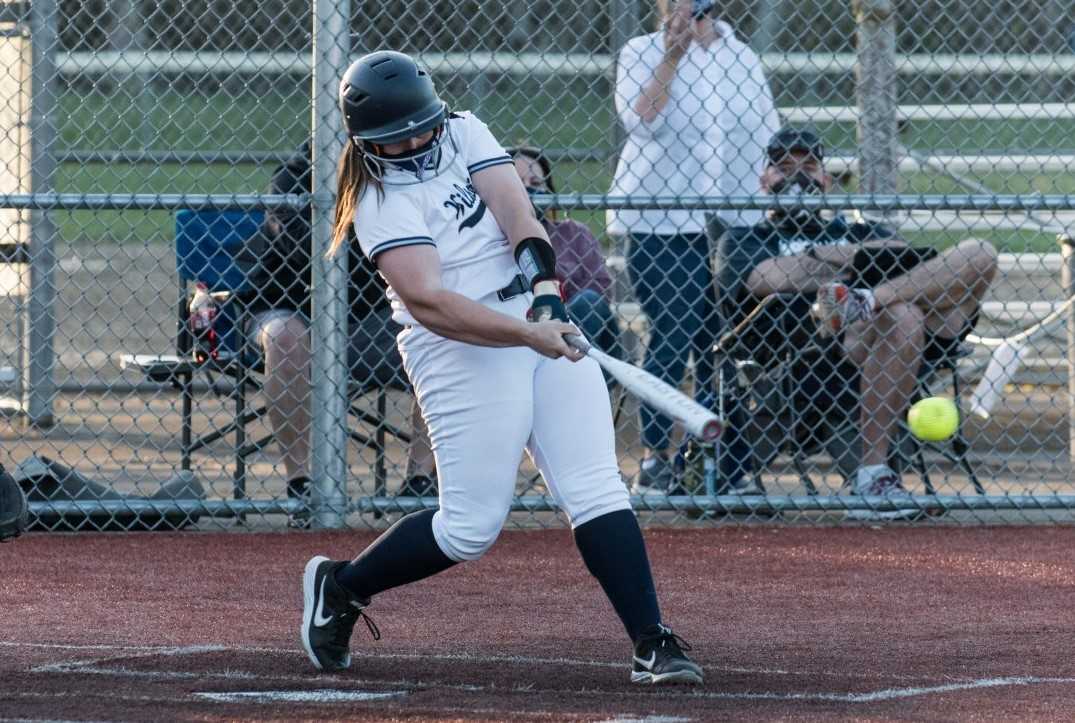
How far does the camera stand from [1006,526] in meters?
6.66

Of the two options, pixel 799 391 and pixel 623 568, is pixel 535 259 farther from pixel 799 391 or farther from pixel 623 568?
pixel 799 391

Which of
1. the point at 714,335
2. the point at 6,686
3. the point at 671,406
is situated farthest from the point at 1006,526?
the point at 6,686

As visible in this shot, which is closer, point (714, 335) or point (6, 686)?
point (6, 686)

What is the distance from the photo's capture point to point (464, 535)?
408 cm

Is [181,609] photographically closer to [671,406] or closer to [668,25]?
[671,406]

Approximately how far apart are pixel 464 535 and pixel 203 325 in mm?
3120

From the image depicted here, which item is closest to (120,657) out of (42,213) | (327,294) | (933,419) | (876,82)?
(327,294)

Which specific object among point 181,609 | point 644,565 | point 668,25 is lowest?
point 181,609

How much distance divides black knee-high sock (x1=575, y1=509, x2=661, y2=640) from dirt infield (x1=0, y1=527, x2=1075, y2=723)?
0.17 metres

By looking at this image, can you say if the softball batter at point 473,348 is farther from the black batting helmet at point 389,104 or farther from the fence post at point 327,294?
the fence post at point 327,294

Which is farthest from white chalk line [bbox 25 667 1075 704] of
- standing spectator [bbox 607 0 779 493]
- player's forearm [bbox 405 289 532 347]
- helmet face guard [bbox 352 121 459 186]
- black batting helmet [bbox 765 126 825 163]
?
black batting helmet [bbox 765 126 825 163]

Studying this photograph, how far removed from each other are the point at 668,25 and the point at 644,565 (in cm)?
320

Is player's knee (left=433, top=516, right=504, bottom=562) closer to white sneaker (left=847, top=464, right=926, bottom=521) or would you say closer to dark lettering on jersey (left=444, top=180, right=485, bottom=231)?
dark lettering on jersey (left=444, top=180, right=485, bottom=231)

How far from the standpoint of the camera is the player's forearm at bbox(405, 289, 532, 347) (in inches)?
151
